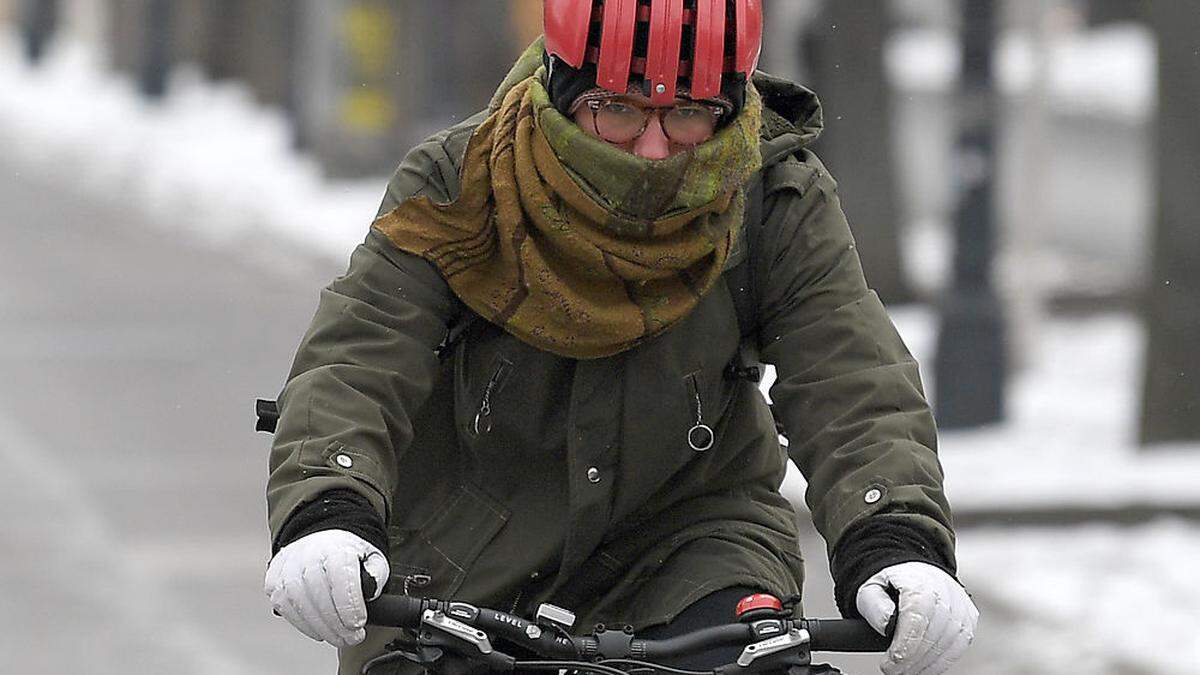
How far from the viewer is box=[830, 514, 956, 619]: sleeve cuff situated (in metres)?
3.23

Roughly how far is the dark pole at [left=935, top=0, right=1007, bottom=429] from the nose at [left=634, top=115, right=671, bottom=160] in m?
7.73

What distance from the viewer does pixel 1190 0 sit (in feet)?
33.2

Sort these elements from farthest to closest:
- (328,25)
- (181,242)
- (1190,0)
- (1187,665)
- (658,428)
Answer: (328,25) < (181,242) < (1190,0) < (1187,665) < (658,428)

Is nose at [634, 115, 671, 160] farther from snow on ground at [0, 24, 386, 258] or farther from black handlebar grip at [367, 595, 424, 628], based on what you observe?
snow on ground at [0, 24, 386, 258]

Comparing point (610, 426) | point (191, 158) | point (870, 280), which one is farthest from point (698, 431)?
point (191, 158)

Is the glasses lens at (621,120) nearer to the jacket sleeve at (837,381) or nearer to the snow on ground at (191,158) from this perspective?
the jacket sleeve at (837,381)

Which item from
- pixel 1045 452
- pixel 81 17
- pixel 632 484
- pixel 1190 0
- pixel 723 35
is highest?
pixel 723 35

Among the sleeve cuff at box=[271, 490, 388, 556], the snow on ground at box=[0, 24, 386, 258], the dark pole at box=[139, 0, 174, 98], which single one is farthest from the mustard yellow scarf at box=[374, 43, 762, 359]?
the dark pole at box=[139, 0, 174, 98]

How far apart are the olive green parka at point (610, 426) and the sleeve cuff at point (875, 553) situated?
52 mm

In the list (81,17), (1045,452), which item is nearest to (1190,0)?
(1045,452)

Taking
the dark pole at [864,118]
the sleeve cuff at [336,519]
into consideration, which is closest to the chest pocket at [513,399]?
the sleeve cuff at [336,519]

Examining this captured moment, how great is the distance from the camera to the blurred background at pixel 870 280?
27.4 ft

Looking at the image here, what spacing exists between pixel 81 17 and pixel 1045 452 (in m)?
36.7

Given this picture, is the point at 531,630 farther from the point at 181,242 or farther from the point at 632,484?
the point at 181,242
